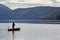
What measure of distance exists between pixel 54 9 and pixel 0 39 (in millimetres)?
901

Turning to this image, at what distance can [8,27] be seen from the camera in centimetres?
196

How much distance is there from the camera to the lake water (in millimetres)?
1951

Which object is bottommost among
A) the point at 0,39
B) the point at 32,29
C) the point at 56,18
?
the point at 0,39

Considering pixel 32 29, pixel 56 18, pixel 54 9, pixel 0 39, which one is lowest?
pixel 0 39

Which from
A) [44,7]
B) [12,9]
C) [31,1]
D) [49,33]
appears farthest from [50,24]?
[12,9]

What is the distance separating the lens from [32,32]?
1.97 meters

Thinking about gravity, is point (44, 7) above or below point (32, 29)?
above

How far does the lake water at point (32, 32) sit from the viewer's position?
1.95 m

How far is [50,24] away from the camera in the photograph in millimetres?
1965

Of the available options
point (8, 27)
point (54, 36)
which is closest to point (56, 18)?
point (54, 36)

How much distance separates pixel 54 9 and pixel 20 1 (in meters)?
0.52

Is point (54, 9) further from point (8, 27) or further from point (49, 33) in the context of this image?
point (8, 27)

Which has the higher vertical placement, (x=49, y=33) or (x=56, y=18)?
(x=56, y=18)

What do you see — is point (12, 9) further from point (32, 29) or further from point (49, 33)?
point (49, 33)
